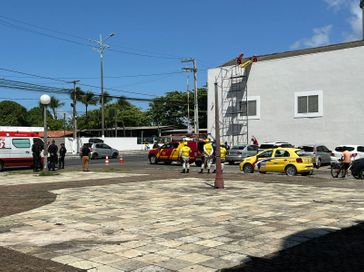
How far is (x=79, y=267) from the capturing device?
6262 millimetres

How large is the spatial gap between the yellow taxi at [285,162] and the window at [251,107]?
1726 centimetres

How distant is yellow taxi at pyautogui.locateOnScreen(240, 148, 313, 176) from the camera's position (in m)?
23.3

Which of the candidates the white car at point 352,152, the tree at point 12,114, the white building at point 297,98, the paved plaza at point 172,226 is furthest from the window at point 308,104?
the tree at point 12,114

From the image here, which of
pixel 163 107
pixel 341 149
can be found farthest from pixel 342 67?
pixel 163 107

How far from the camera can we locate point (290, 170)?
76.9 ft

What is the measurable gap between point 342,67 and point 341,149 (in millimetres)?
9954

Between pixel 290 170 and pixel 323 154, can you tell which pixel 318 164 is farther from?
pixel 290 170

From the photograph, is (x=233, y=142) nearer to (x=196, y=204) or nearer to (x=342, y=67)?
(x=342, y=67)

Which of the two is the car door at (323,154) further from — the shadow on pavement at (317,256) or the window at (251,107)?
the shadow on pavement at (317,256)

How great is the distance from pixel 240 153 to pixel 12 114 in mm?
66538

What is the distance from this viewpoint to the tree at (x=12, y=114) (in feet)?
284

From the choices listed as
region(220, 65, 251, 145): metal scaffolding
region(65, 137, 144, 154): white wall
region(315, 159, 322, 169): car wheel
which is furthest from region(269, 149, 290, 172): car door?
region(65, 137, 144, 154): white wall

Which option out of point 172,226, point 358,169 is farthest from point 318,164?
point 172,226

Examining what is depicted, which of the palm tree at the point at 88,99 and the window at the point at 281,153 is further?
the palm tree at the point at 88,99
